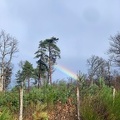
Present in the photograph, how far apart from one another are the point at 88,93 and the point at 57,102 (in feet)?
4.37

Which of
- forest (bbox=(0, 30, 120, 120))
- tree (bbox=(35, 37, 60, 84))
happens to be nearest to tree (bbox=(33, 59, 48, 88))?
tree (bbox=(35, 37, 60, 84))

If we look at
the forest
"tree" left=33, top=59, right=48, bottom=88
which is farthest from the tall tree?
the forest

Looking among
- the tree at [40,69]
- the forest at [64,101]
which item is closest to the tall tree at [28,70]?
the tree at [40,69]

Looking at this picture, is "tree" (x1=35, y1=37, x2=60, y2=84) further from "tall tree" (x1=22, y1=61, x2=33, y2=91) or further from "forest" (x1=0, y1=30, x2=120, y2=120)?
"forest" (x1=0, y1=30, x2=120, y2=120)

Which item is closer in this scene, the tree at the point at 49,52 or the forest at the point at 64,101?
the forest at the point at 64,101

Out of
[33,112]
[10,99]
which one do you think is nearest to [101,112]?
[33,112]

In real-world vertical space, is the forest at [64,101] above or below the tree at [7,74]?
below

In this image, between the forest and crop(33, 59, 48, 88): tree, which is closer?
the forest

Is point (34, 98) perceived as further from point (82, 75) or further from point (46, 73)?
point (46, 73)

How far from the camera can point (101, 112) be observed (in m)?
12.5

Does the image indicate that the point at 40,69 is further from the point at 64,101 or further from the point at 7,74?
the point at 64,101

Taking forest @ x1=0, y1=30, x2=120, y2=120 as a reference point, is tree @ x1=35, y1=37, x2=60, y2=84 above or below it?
above

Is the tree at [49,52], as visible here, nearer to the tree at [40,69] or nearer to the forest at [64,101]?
the tree at [40,69]

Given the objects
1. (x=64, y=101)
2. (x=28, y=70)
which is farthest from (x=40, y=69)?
(x=64, y=101)
